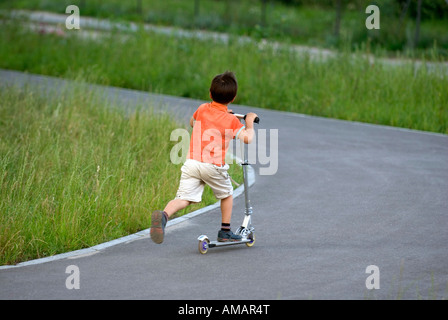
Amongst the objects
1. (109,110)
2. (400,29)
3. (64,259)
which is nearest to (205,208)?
(64,259)

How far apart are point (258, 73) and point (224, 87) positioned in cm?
1244

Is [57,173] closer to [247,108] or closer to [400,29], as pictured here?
[247,108]

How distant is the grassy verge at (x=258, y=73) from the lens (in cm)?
1688

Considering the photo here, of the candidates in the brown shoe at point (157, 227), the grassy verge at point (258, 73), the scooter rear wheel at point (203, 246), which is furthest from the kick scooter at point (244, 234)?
the grassy verge at point (258, 73)

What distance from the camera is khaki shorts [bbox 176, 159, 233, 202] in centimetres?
746

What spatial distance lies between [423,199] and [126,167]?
3733 mm

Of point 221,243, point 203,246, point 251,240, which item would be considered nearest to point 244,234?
point 251,240

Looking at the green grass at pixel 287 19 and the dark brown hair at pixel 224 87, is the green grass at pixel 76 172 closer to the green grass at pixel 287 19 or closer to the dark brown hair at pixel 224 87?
the dark brown hair at pixel 224 87

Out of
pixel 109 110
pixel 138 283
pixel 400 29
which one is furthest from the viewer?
pixel 400 29

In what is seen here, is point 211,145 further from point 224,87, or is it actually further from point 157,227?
point 157,227

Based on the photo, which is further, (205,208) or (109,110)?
(109,110)

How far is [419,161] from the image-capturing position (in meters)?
12.7

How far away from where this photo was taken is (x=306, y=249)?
25.6ft

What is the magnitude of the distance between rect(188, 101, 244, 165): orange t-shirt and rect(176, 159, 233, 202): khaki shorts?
0.07 m
